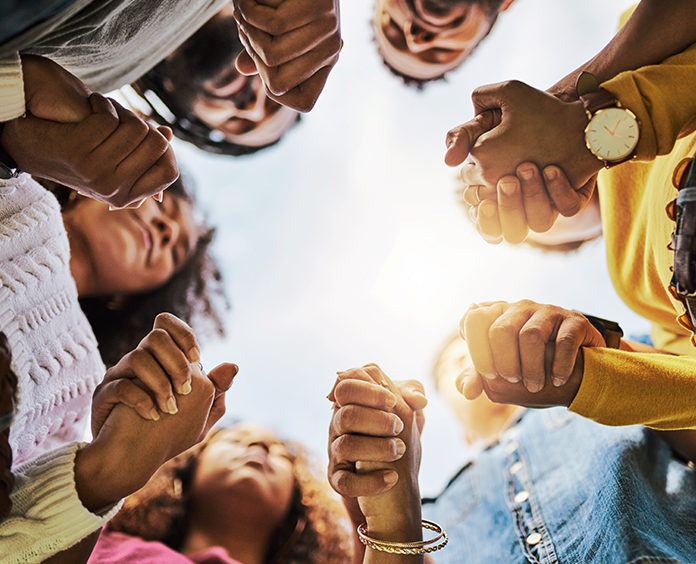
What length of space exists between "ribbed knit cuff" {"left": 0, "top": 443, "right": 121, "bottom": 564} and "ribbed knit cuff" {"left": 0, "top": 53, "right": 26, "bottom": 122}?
0.36 meters

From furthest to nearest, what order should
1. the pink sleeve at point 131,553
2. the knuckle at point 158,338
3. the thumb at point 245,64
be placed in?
the pink sleeve at point 131,553, the thumb at point 245,64, the knuckle at point 158,338

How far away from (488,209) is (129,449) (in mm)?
509

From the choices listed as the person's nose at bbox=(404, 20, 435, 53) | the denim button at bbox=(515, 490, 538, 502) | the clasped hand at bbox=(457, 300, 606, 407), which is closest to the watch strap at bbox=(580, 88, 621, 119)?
the clasped hand at bbox=(457, 300, 606, 407)

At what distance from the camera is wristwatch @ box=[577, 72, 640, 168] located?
1.77 ft

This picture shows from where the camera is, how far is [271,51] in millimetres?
564

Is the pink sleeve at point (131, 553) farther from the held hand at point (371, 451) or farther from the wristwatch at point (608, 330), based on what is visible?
the wristwatch at point (608, 330)

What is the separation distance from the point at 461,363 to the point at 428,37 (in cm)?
82

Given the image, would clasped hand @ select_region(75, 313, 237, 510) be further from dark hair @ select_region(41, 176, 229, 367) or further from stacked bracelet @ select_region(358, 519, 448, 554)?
dark hair @ select_region(41, 176, 229, 367)

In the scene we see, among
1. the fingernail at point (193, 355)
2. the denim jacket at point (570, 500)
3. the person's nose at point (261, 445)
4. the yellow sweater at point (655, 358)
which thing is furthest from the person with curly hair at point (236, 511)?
the yellow sweater at point (655, 358)

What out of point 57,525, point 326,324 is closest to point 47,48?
point 57,525

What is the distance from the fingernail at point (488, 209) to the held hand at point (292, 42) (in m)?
0.26

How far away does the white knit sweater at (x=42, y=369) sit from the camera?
0.47 meters

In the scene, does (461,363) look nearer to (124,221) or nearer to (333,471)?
(333,471)

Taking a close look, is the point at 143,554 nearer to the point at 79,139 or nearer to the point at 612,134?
the point at 79,139
